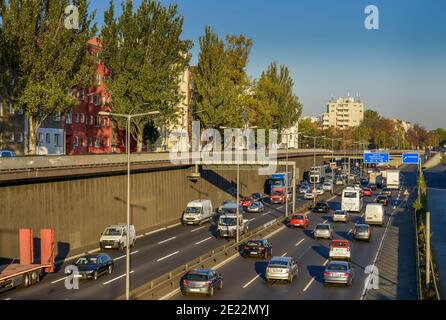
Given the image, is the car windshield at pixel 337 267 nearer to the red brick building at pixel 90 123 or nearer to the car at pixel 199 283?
the car at pixel 199 283

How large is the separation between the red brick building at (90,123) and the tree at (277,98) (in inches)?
1438

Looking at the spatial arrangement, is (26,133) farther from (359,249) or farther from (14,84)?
(359,249)

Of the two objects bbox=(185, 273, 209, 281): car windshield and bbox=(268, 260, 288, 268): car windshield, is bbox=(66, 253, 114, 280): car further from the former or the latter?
bbox=(268, 260, 288, 268): car windshield

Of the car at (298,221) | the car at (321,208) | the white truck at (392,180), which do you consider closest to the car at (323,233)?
the car at (298,221)

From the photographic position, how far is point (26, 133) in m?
66.5

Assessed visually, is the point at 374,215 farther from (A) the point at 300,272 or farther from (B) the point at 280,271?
(B) the point at 280,271

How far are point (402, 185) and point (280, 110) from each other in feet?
104

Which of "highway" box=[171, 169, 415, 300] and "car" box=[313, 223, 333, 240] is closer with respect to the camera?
"highway" box=[171, 169, 415, 300]

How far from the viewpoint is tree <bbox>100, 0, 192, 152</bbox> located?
2633 inches

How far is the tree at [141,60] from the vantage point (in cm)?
6688

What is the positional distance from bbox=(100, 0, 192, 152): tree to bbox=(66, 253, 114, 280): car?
31.2 m

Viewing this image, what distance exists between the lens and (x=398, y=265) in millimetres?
41688

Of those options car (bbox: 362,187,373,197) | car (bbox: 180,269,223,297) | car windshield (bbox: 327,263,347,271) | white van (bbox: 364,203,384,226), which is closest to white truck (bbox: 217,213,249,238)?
white van (bbox: 364,203,384,226)

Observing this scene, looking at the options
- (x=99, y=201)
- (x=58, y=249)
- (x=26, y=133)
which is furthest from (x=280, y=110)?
(x=58, y=249)
